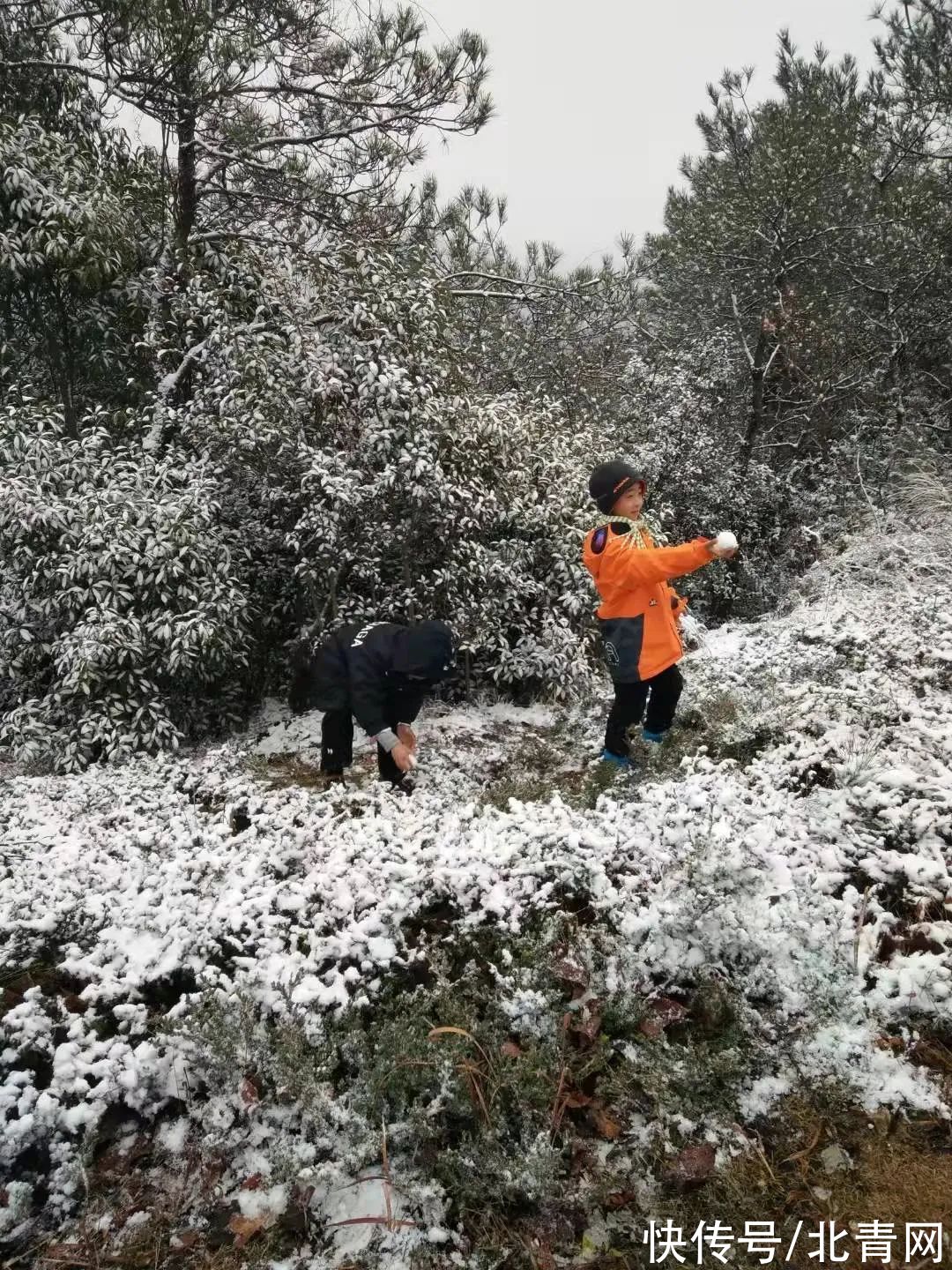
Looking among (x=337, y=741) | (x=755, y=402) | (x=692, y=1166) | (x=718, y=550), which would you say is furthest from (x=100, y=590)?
(x=755, y=402)

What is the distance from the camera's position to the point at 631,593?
4469 millimetres

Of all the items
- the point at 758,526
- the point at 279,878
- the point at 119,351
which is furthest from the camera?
the point at 758,526

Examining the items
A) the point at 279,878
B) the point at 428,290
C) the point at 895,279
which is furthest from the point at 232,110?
the point at 895,279

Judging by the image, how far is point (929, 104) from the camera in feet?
32.3

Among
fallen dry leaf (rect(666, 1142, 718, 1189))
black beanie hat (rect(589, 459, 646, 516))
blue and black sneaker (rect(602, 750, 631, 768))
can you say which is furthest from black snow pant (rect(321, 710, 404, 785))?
fallen dry leaf (rect(666, 1142, 718, 1189))

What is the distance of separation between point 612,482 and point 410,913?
2690 millimetres

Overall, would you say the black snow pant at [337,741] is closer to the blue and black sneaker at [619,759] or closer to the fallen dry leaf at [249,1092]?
the blue and black sneaker at [619,759]

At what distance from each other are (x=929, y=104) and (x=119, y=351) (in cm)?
1049

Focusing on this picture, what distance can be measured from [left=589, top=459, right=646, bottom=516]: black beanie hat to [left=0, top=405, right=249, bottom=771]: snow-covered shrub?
3.08 m

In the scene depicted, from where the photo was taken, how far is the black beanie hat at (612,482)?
4.47 metres

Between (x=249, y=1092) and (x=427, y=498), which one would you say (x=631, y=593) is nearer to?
(x=427, y=498)

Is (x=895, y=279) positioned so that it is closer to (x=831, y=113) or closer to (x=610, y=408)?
(x=831, y=113)

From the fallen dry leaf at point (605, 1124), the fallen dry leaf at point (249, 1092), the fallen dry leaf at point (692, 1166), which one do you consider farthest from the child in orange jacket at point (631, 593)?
the fallen dry leaf at point (249, 1092)

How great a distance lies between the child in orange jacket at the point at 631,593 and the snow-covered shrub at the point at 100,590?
3060 mm
